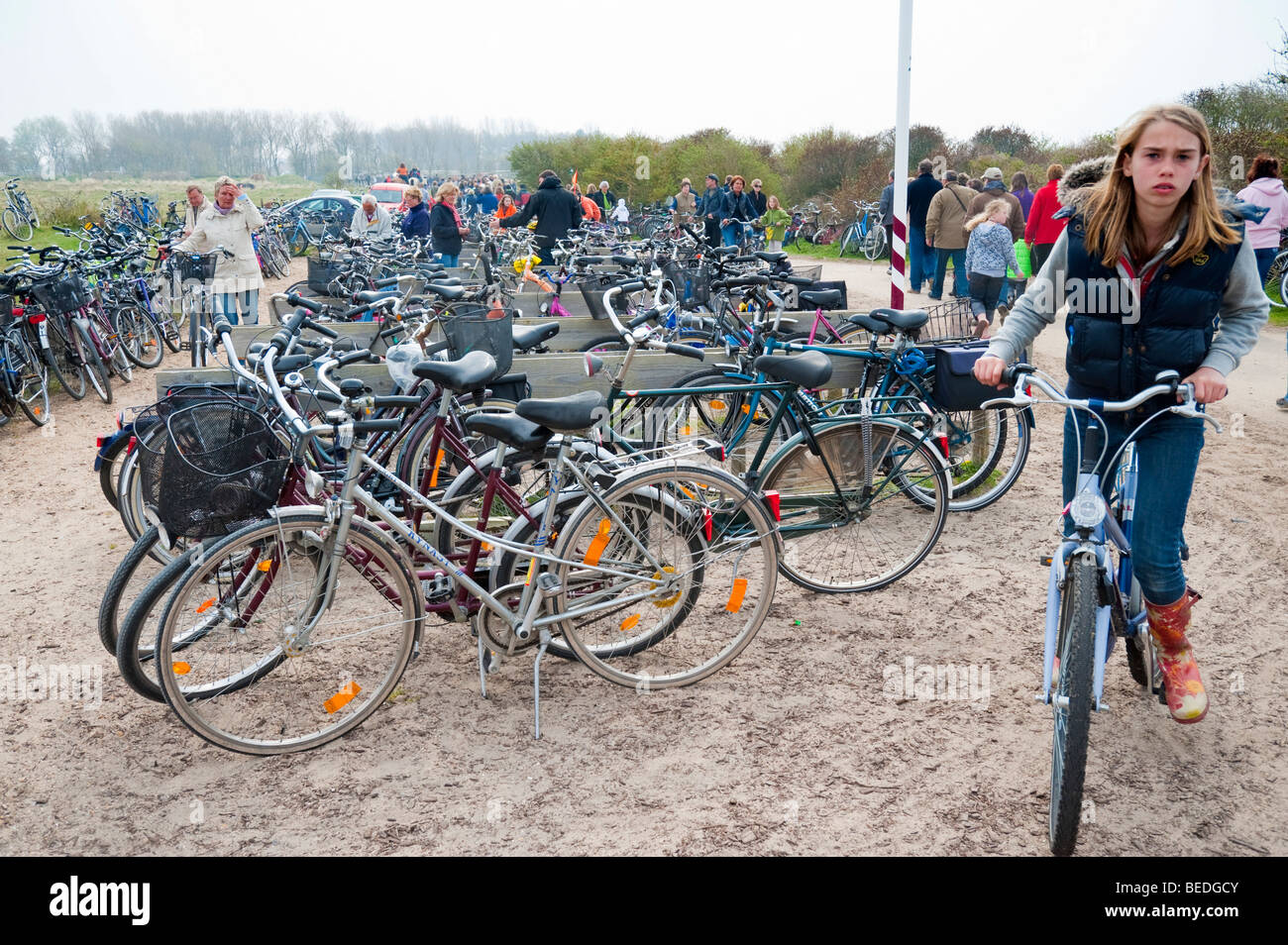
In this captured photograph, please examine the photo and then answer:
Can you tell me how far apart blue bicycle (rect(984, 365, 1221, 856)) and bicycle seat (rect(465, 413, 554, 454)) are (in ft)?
4.56

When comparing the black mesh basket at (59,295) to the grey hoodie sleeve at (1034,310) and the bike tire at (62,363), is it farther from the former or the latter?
the grey hoodie sleeve at (1034,310)

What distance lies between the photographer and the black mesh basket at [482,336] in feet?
14.0

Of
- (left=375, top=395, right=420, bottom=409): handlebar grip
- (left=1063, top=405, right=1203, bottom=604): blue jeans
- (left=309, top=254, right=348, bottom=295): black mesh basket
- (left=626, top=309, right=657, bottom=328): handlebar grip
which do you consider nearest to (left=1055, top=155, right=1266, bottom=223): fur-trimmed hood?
(left=1063, top=405, right=1203, bottom=604): blue jeans

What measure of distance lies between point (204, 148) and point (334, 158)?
10198mm

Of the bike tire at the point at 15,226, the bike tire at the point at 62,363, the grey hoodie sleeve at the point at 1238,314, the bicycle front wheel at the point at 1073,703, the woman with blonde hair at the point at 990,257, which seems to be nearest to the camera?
the bicycle front wheel at the point at 1073,703

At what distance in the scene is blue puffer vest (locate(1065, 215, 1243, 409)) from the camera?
8.61 ft

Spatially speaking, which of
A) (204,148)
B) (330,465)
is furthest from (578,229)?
(204,148)

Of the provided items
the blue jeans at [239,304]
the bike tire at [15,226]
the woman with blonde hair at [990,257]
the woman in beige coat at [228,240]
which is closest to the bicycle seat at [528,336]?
the woman in beige coat at [228,240]

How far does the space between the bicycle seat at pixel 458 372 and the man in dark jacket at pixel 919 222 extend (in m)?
10.6

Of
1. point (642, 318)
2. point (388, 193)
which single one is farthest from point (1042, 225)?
point (388, 193)

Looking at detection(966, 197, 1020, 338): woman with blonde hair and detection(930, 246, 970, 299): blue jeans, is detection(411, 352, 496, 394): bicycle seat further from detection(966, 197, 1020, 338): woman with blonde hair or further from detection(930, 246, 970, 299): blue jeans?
detection(930, 246, 970, 299): blue jeans

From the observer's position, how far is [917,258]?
14445 millimetres

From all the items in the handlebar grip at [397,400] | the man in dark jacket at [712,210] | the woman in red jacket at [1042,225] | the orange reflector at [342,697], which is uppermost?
the man in dark jacket at [712,210]

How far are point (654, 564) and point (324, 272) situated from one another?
270 inches
